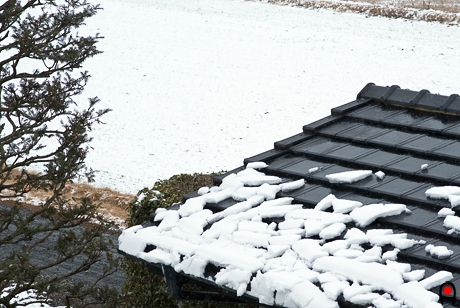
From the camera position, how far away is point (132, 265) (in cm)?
696

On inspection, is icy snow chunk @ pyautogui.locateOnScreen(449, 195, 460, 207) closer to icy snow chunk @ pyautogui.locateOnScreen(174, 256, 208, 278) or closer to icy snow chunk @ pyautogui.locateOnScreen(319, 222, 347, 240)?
icy snow chunk @ pyautogui.locateOnScreen(319, 222, 347, 240)

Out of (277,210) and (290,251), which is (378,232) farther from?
(277,210)

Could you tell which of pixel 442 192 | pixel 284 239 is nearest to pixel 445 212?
pixel 442 192

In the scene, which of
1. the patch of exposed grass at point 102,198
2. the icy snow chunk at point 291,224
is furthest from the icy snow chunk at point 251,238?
the patch of exposed grass at point 102,198

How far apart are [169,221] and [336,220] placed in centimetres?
109

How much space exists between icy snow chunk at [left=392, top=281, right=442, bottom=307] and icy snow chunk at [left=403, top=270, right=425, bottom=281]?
55 mm

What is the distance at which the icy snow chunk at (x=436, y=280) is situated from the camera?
271 cm

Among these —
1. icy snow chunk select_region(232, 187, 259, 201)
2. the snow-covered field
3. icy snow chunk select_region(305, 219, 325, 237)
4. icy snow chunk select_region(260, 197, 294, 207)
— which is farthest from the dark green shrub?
the snow-covered field

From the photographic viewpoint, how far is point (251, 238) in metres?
3.38

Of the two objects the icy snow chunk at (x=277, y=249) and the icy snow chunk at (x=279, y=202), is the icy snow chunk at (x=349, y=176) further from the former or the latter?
the icy snow chunk at (x=277, y=249)

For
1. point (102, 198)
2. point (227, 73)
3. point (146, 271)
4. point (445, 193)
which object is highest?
point (445, 193)

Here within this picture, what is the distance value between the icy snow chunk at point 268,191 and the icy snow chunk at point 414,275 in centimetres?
122

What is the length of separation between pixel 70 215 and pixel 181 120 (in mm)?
12487

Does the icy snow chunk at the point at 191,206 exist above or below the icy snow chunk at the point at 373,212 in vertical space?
below
